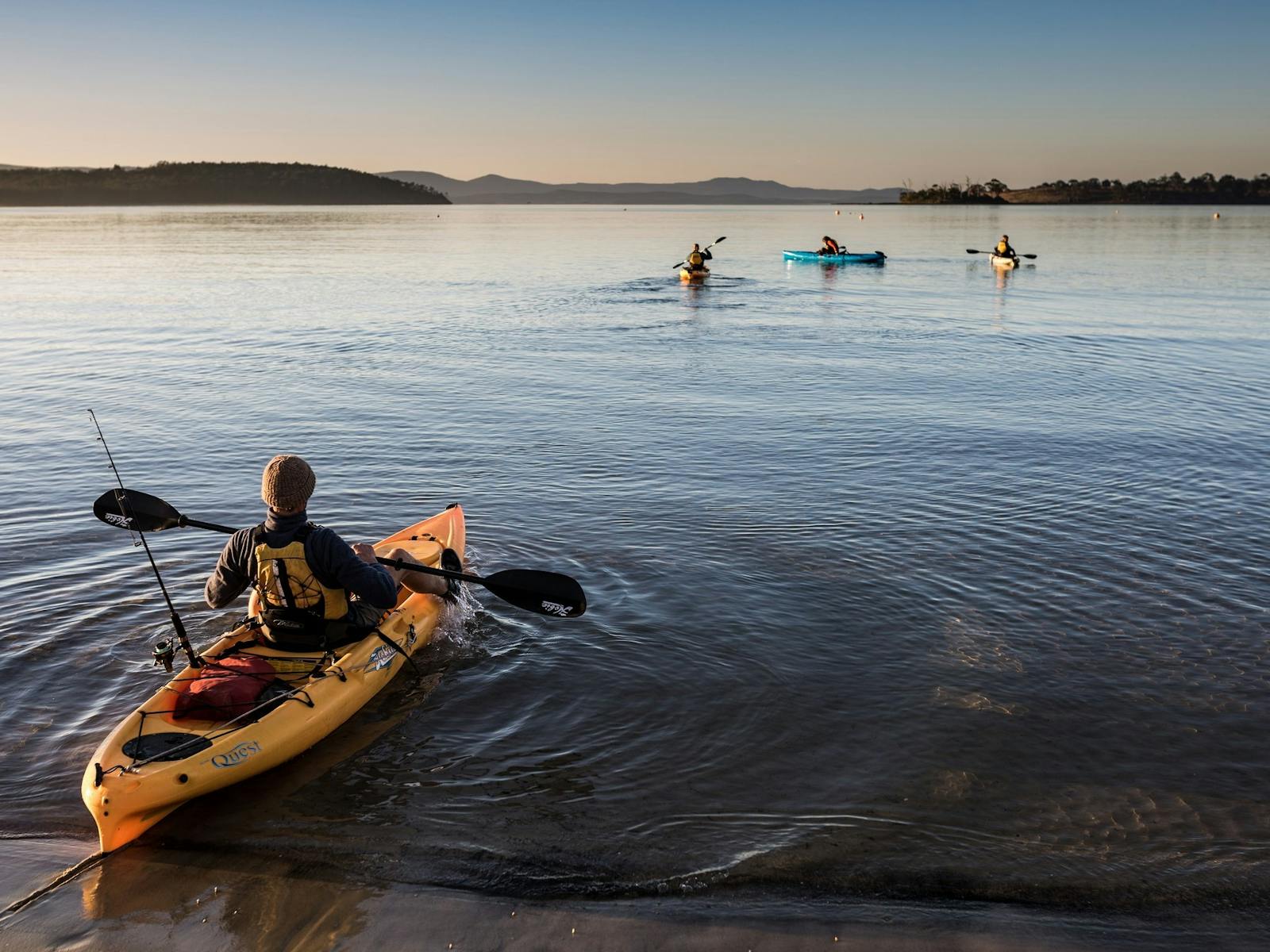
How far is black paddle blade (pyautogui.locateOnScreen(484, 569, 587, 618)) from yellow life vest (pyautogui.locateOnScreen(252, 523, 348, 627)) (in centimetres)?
133

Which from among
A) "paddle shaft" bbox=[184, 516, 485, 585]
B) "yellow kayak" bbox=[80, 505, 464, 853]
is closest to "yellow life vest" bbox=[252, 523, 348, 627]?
"yellow kayak" bbox=[80, 505, 464, 853]

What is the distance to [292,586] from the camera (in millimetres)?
7105

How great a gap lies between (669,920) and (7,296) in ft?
126

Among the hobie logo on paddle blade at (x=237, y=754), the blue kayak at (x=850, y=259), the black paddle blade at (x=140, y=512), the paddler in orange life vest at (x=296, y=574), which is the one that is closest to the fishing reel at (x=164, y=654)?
the paddler in orange life vest at (x=296, y=574)

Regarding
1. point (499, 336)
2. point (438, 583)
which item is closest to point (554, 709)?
point (438, 583)

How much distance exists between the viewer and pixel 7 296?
35.4 metres

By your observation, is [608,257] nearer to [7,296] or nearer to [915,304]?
[915,304]

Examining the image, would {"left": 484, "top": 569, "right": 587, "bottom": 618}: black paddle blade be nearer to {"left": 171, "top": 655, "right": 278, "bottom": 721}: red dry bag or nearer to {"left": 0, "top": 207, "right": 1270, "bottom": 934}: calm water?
{"left": 0, "top": 207, "right": 1270, "bottom": 934}: calm water

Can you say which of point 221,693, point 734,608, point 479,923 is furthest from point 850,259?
point 479,923

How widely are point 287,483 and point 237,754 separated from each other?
1.77 m

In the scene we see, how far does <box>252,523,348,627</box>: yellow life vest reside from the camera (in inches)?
270

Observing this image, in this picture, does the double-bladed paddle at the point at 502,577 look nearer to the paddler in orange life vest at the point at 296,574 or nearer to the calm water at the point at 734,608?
the calm water at the point at 734,608

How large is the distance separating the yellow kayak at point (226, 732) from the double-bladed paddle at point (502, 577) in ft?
2.48

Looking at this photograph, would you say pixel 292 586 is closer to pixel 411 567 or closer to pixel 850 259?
pixel 411 567
